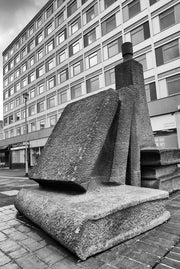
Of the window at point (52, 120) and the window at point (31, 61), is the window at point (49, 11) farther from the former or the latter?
the window at point (52, 120)

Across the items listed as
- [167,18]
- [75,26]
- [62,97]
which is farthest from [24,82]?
[167,18]

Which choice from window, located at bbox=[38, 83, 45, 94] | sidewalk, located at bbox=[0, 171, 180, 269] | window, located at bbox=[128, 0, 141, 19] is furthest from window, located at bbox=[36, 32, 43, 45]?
sidewalk, located at bbox=[0, 171, 180, 269]

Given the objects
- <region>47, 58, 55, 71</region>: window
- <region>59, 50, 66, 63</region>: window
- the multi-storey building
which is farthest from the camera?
<region>47, 58, 55, 71</region>: window

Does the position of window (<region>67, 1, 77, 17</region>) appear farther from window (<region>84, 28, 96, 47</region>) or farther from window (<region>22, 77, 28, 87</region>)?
window (<region>22, 77, 28, 87</region>)

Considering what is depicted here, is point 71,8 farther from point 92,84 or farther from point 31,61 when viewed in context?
point 92,84

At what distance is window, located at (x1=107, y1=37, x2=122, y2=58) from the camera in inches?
677

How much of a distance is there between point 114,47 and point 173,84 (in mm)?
6876

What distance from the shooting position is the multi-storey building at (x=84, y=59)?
45.9 ft

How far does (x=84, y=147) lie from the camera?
9.02ft

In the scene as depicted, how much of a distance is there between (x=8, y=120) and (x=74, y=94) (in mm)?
17695

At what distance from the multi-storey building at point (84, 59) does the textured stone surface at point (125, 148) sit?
34.4 ft

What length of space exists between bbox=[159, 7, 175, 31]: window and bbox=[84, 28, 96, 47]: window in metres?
7.04

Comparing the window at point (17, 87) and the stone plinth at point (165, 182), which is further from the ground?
the window at point (17, 87)

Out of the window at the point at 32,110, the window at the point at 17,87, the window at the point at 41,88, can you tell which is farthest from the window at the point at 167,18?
the window at the point at 17,87
